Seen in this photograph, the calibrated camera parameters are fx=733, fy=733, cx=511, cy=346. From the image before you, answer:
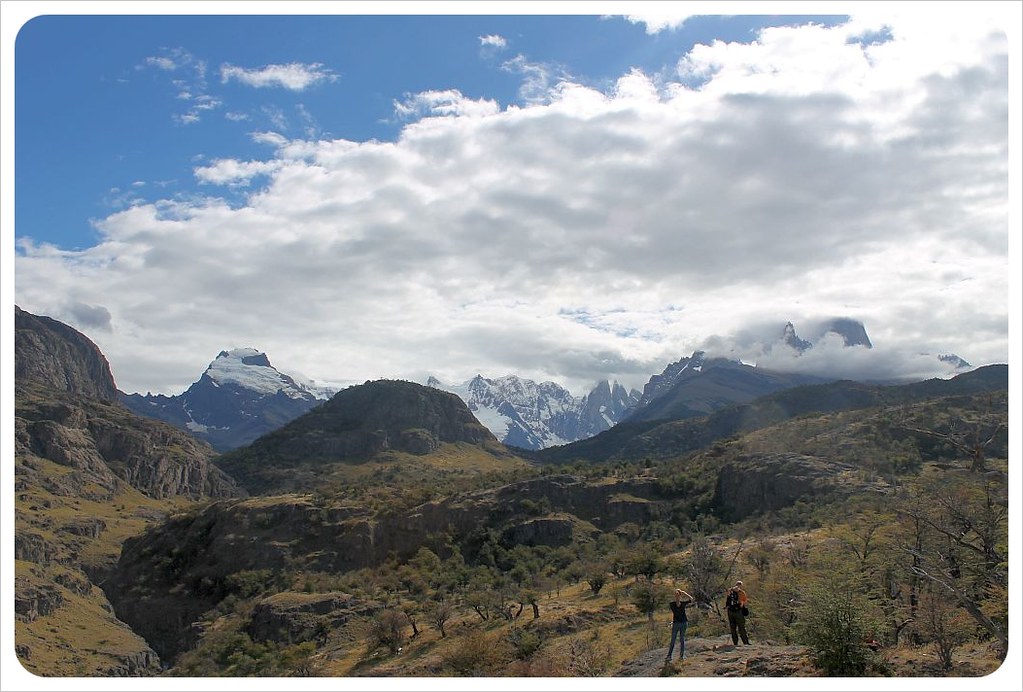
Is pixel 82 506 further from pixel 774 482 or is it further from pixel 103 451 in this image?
pixel 774 482

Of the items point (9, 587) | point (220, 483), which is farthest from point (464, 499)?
point (220, 483)

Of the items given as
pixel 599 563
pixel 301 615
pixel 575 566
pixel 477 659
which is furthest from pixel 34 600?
pixel 477 659

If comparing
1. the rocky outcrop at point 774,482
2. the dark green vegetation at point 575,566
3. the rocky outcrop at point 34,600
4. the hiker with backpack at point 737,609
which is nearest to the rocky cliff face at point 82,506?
the rocky outcrop at point 34,600

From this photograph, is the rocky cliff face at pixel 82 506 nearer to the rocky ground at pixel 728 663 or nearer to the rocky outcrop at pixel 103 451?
the rocky outcrop at pixel 103 451

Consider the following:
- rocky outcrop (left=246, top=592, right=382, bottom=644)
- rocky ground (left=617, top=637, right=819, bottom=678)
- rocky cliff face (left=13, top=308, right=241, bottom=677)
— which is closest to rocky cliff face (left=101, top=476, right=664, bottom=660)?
rocky cliff face (left=13, top=308, right=241, bottom=677)

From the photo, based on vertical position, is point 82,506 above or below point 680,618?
above

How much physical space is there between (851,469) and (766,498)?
418 inches

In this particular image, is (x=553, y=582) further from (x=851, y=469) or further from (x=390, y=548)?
(x=851, y=469)

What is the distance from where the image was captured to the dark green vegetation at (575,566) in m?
27.2

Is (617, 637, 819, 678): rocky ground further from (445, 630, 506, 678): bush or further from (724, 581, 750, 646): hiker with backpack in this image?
(445, 630, 506, 678): bush

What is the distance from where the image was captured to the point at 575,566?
242 ft

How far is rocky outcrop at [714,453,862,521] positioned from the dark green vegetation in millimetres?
345

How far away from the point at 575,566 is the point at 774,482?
30.8m

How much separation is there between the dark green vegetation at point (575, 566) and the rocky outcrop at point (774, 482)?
0.34m
